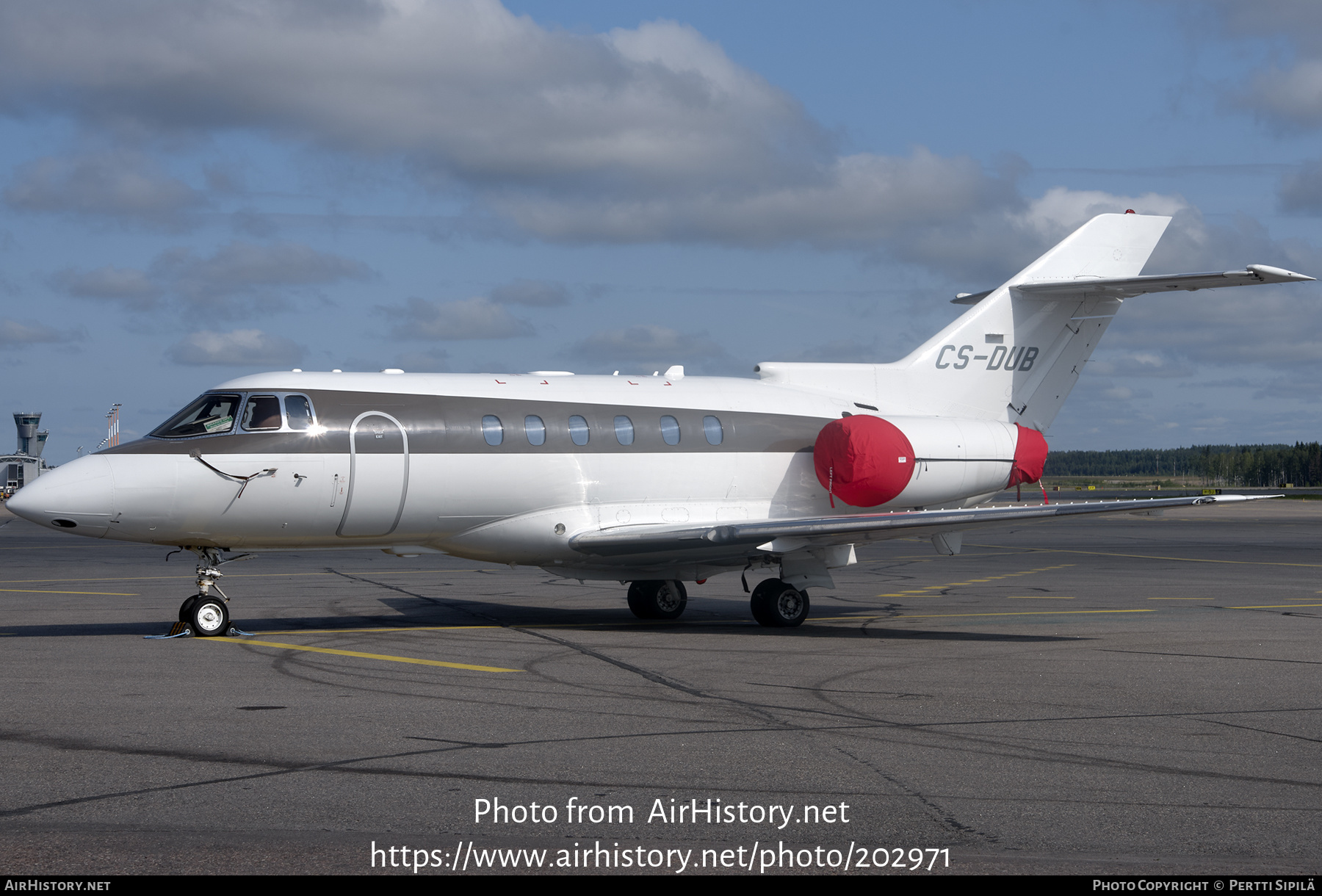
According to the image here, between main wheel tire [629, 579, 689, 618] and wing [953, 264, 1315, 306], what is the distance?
7753 millimetres

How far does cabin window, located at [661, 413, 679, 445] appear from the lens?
57.5 feet

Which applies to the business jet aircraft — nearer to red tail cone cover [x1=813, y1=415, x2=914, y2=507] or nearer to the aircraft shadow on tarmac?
red tail cone cover [x1=813, y1=415, x2=914, y2=507]

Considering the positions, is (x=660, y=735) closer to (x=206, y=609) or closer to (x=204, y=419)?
(x=206, y=609)

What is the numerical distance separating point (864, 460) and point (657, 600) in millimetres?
3794

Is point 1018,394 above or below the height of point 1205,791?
above

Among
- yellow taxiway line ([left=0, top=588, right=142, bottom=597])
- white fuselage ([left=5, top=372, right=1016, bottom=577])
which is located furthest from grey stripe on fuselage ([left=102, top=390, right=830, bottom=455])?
yellow taxiway line ([left=0, top=588, right=142, bottom=597])

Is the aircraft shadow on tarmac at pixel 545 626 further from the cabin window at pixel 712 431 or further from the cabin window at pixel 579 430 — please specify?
the cabin window at pixel 712 431

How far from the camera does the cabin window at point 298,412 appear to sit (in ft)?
49.8

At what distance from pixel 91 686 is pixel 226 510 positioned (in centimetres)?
396

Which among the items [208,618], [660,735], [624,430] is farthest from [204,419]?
[660,735]

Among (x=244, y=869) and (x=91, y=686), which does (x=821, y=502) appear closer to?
(x=91, y=686)

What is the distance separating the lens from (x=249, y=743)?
27.9 ft

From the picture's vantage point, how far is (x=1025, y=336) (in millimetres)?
19844
